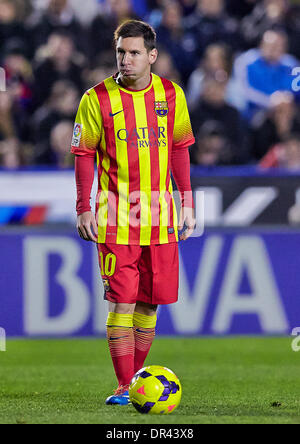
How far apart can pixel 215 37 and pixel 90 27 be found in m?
1.38

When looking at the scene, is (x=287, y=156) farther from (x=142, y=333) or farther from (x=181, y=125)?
(x=142, y=333)

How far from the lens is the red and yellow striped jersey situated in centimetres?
514

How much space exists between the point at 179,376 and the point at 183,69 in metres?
4.78

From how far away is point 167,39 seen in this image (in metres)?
10.5

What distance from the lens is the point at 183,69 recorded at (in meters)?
10.6

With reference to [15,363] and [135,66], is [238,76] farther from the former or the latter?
[135,66]

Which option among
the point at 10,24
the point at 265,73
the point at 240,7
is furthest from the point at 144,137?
the point at 240,7

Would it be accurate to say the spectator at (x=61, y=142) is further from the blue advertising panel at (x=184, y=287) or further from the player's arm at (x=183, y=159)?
the player's arm at (x=183, y=159)

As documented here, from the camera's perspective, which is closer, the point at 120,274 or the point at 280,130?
the point at 120,274

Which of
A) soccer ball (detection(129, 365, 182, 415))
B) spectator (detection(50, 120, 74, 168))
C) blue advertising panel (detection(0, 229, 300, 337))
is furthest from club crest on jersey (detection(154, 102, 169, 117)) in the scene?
spectator (detection(50, 120, 74, 168))

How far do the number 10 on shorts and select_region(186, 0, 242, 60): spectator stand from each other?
19.1 feet

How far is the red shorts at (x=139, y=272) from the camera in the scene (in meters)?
5.10
